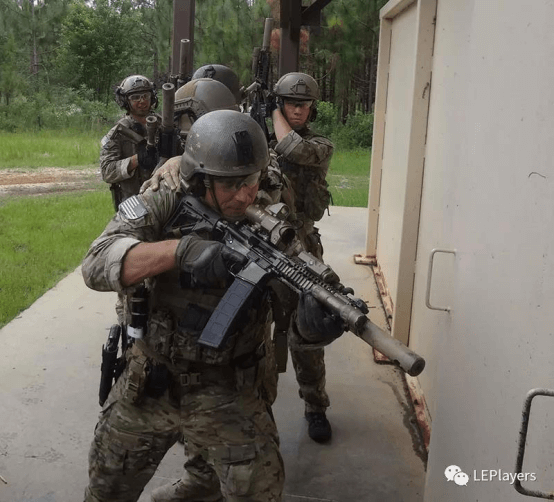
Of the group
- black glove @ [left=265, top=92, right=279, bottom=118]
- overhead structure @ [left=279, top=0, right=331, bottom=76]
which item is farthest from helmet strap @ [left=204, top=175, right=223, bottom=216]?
overhead structure @ [left=279, top=0, right=331, bottom=76]

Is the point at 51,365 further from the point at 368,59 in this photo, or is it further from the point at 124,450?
the point at 368,59

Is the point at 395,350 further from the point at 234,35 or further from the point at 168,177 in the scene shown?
the point at 234,35

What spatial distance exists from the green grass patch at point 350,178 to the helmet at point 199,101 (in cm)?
703

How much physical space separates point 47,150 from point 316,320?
1455cm

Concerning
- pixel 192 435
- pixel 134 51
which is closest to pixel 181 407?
pixel 192 435

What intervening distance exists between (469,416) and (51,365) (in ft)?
10.5

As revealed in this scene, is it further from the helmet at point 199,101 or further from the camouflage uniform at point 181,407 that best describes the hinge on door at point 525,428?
the helmet at point 199,101

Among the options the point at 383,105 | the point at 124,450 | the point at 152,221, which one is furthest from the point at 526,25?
the point at 383,105

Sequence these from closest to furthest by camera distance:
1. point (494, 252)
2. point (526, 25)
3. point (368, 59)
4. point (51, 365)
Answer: point (526, 25), point (494, 252), point (51, 365), point (368, 59)

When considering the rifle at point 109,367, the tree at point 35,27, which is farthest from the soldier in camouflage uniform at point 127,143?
the tree at point 35,27

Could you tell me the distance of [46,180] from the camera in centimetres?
1228

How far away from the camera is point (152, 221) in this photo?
2.52 m

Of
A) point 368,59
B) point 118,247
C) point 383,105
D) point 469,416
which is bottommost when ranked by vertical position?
point 469,416

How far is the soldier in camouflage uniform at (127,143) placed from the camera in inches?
193
